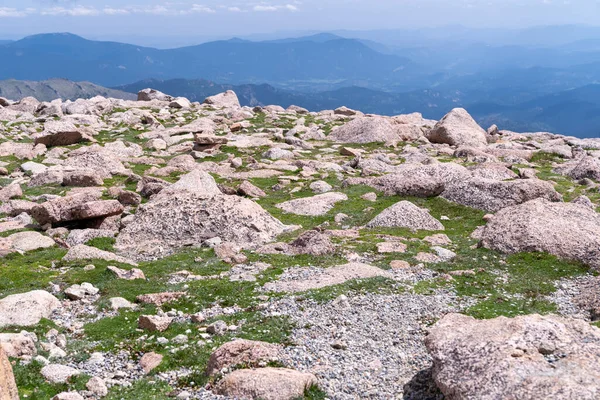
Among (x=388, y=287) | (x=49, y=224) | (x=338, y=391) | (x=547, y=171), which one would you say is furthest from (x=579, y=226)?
(x=49, y=224)

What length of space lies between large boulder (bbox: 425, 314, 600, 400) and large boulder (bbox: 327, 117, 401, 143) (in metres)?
54.5

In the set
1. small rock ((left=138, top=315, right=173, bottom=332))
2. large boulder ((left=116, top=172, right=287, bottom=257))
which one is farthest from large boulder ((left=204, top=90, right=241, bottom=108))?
small rock ((left=138, top=315, right=173, bottom=332))

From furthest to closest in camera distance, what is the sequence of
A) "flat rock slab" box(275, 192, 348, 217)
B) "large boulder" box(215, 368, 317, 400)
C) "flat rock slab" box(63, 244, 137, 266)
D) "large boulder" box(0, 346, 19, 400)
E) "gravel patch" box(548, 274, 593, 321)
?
1. "flat rock slab" box(275, 192, 348, 217)
2. "flat rock slab" box(63, 244, 137, 266)
3. "gravel patch" box(548, 274, 593, 321)
4. "large boulder" box(215, 368, 317, 400)
5. "large boulder" box(0, 346, 19, 400)

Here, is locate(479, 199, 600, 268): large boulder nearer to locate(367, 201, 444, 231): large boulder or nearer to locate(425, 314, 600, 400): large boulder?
locate(367, 201, 444, 231): large boulder

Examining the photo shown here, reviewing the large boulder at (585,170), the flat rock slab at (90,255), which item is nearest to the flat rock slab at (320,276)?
the flat rock slab at (90,255)

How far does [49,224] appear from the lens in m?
33.1

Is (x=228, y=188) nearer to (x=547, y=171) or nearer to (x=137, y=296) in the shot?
(x=137, y=296)

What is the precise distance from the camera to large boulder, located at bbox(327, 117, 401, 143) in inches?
2713

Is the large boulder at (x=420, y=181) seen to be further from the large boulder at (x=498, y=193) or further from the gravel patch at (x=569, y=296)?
the gravel patch at (x=569, y=296)

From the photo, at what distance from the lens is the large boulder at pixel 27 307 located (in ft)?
63.8

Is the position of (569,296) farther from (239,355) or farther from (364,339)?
(239,355)

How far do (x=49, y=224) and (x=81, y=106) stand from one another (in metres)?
57.2

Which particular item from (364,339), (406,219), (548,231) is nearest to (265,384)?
(364,339)

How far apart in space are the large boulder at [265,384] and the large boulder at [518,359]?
3.76 metres
